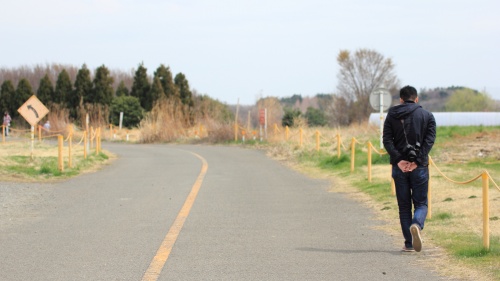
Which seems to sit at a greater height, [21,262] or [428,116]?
[428,116]

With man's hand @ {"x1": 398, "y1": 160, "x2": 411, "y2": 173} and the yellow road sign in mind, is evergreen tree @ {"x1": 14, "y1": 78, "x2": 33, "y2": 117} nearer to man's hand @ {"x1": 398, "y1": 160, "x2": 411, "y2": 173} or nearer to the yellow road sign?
the yellow road sign

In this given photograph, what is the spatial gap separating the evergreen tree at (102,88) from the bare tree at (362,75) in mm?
33274

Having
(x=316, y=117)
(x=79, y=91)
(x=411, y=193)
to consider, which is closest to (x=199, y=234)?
(x=411, y=193)

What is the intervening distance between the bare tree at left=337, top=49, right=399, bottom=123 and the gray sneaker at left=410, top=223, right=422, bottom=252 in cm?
7718

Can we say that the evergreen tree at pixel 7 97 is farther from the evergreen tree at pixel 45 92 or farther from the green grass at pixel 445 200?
the green grass at pixel 445 200

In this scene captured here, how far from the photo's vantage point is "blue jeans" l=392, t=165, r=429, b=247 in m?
7.92

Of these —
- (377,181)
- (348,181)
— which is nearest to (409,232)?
(377,181)

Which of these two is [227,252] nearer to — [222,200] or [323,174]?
[222,200]

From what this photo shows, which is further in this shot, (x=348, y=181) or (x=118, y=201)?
(x=348, y=181)

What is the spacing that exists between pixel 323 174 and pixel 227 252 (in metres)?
12.6

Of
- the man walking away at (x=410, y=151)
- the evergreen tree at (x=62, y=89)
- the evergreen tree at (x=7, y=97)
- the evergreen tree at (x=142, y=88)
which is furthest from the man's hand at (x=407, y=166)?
the evergreen tree at (x=7, y=97)

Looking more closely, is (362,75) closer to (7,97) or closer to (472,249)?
(7,97)

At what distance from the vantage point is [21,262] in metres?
7.29

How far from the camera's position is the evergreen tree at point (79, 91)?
62969 millimetres
